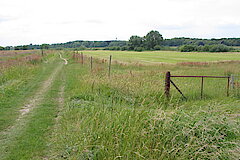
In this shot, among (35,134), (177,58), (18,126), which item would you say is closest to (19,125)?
(18,126)

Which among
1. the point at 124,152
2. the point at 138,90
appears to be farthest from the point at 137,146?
the point at 138,90

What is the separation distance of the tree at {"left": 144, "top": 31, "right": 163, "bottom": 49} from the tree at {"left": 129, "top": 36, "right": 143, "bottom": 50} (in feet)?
8.13

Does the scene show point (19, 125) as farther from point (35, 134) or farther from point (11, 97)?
point (11, 97)

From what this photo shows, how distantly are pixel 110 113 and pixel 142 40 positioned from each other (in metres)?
94.4

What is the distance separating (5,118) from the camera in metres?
7.00

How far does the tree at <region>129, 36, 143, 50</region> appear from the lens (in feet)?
311

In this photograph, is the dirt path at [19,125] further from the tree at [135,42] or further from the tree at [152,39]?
the tree at [152,39]

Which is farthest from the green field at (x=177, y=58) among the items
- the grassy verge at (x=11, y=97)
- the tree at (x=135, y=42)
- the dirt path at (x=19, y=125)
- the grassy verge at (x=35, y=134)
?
the tree at (x=135, y=42)

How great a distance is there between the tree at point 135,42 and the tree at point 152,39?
2477 mm

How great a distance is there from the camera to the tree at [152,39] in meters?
96.5

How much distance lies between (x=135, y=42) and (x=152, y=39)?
26.1ft

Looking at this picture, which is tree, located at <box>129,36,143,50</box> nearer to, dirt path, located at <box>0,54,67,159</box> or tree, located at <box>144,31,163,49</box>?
tree, located at <box>144,31,163,49</box>

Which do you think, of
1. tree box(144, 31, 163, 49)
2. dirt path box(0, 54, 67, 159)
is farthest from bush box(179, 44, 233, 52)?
dirt path box(0, 54, 67, 159)

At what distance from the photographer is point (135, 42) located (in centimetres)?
9538
